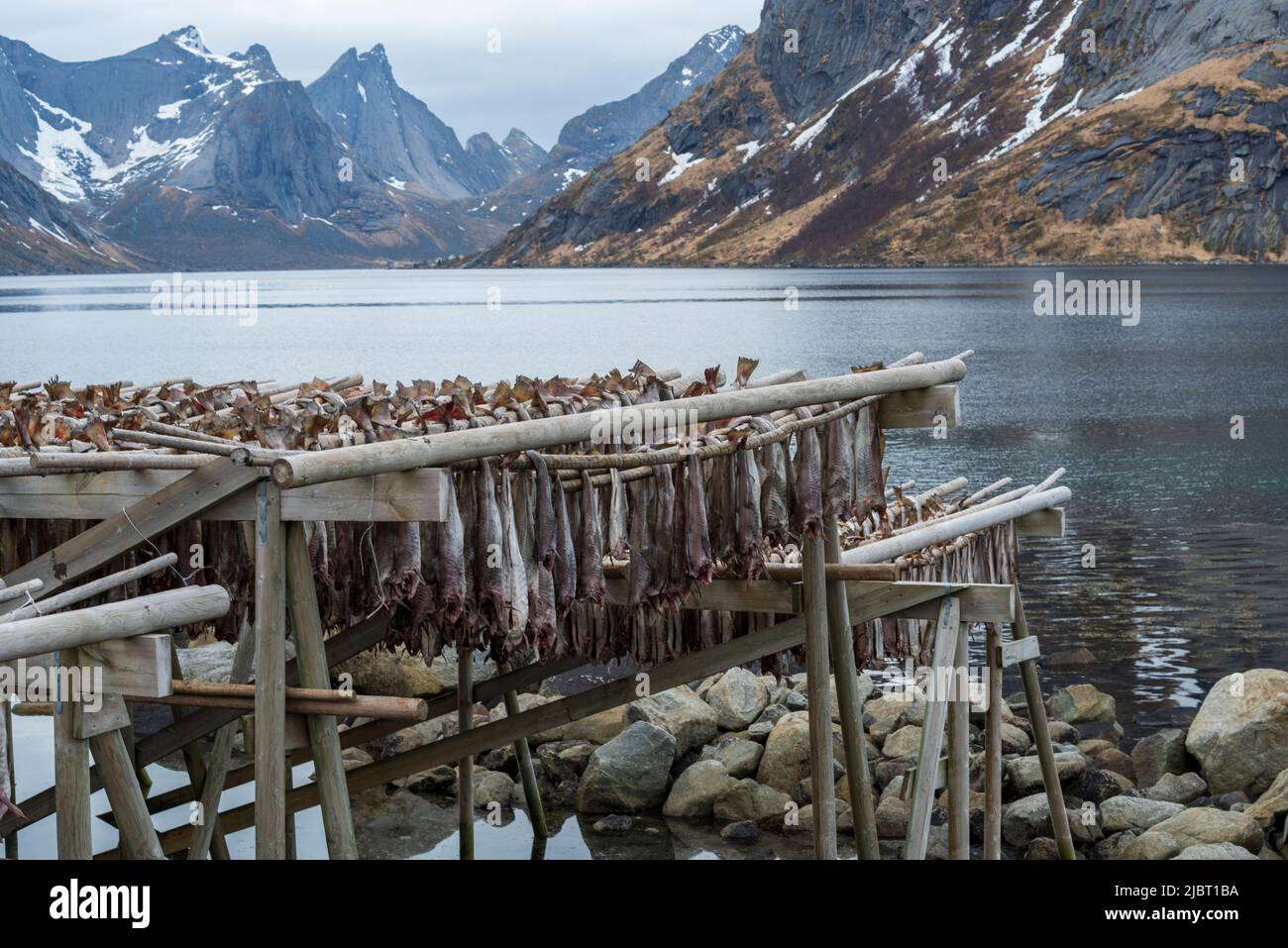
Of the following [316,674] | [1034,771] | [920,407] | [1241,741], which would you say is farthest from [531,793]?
[316,674]

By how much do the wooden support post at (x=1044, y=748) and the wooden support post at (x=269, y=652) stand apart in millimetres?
7943

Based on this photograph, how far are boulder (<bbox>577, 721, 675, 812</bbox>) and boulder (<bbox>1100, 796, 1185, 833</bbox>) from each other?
196 inches

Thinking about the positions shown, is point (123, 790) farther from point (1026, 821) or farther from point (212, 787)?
point (1026, 821)

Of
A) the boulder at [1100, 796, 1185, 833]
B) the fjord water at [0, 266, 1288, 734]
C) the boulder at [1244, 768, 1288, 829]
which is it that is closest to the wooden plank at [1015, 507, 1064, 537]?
the boulder at [1100, 796, 1185, 833]

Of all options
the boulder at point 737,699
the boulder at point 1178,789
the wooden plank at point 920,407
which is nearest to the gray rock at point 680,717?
the boulder at point 737,699

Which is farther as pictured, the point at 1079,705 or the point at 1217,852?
the point at 1079,705

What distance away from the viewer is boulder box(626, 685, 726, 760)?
1877 centimetres

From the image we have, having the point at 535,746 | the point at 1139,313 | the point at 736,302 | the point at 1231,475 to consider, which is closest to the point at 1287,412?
the point at 1231,475

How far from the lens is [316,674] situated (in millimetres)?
7551

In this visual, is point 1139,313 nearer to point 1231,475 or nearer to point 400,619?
point 1231,475

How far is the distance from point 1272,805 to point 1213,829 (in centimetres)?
112

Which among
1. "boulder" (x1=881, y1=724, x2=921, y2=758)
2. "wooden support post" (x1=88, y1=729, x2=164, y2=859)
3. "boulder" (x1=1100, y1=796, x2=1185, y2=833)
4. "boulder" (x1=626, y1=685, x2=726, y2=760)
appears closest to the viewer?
"wooden support post" (x1=88, y1=729, x2=164, y2=859)

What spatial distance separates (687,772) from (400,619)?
29.3 feet

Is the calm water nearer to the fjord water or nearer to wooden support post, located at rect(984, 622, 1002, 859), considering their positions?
the fjord water
